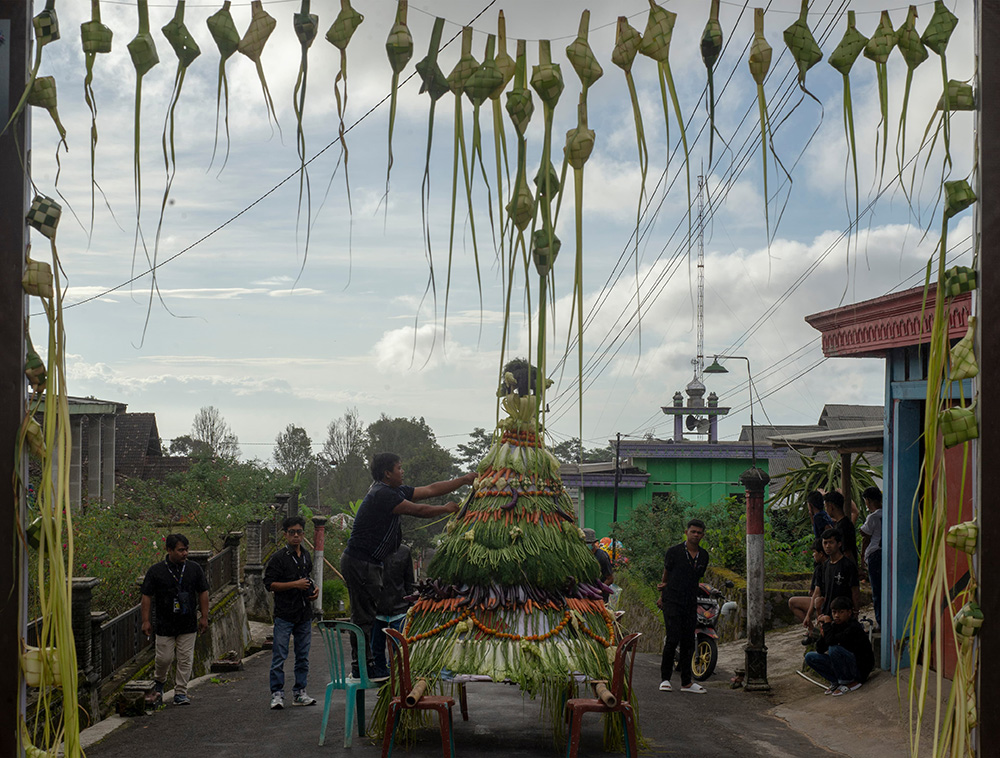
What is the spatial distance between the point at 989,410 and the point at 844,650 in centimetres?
646

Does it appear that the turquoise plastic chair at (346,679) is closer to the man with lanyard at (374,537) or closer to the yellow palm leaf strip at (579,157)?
the man with lanyard at (374,537)

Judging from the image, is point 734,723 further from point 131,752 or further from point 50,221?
point 50,221

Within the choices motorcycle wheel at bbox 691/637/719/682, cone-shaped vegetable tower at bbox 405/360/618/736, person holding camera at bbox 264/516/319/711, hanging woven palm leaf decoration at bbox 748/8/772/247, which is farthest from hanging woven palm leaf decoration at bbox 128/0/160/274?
motorcycle wheel at bbox 691/637/719/682

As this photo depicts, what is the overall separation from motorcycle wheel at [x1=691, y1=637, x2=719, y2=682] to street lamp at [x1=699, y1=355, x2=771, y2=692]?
0.47 m

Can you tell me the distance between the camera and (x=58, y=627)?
90.5 inches

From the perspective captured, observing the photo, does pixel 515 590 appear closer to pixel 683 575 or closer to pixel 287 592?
pixel 287 592

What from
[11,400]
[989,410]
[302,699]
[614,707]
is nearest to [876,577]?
[614,707]

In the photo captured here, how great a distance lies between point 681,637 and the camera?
30.6 feet

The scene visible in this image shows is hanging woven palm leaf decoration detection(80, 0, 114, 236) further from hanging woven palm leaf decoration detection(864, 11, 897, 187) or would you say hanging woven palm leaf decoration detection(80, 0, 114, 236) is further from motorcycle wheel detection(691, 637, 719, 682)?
motorcycle wheel detection(691, 637, 719, 682)

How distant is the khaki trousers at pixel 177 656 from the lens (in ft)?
26.7

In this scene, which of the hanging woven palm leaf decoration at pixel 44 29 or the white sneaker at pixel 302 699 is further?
the white sneaker at pixel 302 699

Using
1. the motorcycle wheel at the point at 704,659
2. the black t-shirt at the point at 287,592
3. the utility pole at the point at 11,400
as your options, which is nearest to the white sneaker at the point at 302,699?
the black t-shirt at the point at 287,592

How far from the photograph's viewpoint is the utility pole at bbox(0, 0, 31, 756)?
2248 mm

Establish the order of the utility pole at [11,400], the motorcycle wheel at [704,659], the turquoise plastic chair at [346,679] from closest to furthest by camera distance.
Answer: the utility pole at [11,400]
the turquoise plastic chair at [346,679]
the motorcycle wheel at [704,659]
